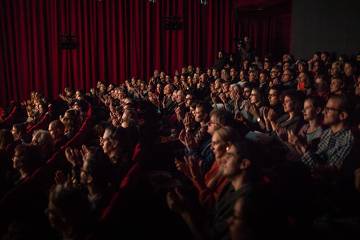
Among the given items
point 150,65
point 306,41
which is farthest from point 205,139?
point 150,65

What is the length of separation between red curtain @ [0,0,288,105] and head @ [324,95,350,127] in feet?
36.5

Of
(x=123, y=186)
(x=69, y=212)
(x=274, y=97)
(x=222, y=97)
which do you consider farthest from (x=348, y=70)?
(x=69, y=212)

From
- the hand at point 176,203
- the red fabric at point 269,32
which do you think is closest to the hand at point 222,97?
the hand at point 176,203

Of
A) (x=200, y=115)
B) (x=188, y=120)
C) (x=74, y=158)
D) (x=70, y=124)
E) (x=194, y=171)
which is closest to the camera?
(x=194, y=171)

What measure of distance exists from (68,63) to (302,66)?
10.3m

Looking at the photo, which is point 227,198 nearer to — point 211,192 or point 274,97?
point 211,192

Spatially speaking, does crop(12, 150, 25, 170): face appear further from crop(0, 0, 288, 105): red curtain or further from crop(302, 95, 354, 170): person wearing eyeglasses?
crop(0, 0, 288, 105): red curtain

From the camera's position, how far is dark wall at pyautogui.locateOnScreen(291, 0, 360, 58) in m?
7.19

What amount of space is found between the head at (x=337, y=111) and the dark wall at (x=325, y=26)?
4.99 metres

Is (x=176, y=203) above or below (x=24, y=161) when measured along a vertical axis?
above

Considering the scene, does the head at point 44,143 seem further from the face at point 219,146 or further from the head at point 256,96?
the head at point 256,96

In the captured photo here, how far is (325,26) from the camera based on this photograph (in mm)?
7809

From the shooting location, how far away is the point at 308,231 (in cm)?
192

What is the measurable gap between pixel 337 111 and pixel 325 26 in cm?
575
